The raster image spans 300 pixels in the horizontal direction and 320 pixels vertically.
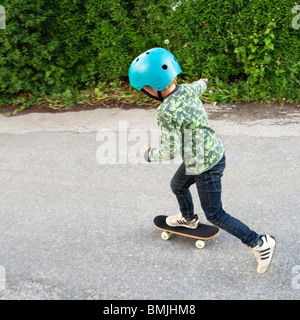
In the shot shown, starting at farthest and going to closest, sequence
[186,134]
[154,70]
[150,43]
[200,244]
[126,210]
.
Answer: [150,43] < [126,210] < [200,244] < [186,134] < [154,70]

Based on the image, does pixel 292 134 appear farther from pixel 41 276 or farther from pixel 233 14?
pixel 41 276

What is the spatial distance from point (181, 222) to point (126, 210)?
2.24ft

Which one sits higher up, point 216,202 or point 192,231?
point 216,202

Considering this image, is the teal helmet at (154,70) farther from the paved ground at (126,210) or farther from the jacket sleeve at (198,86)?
the paved ground at (126,210)

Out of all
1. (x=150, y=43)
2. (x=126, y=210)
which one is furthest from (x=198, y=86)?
(x=150, y=43)

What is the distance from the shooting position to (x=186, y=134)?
2.48 meters

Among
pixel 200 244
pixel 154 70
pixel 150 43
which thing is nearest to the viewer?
pixel 154 70

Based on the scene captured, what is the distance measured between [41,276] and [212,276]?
1398 mm

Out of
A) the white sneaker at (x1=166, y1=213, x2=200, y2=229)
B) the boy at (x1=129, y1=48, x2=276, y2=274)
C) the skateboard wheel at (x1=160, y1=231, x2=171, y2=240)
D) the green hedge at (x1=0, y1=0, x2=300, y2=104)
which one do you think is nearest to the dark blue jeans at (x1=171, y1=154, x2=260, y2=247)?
the boy at (x1=129, y1=48, x2=276, y2=274)

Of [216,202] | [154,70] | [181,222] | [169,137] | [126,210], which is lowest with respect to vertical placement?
[126,210]

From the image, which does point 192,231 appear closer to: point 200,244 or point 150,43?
point 200,244

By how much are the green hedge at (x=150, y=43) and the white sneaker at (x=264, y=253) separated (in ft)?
10.1

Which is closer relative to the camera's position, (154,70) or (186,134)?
(154,70)

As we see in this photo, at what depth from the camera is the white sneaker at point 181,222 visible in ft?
10.6
